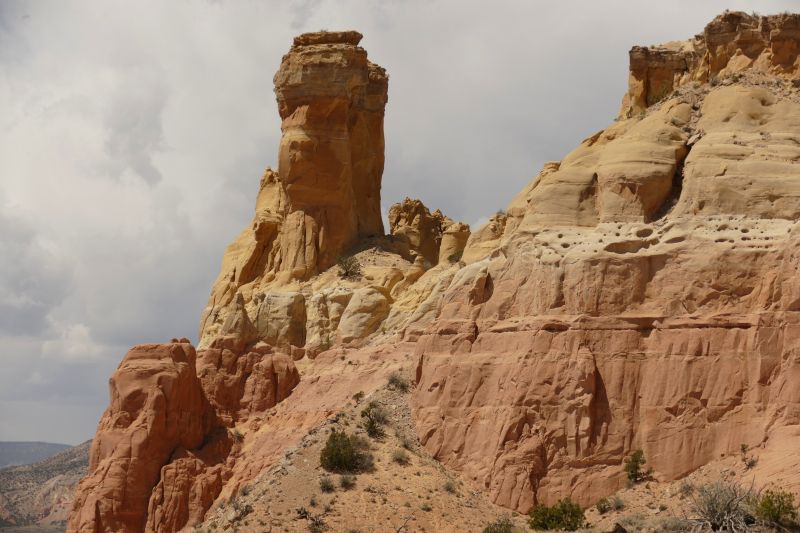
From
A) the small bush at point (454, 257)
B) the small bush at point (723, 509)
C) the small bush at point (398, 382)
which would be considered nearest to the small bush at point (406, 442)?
the small bush at point (398, 382)

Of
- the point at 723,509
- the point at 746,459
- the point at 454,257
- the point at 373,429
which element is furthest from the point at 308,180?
the point at 723,509

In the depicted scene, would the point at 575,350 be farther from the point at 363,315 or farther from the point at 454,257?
the point at 454,257

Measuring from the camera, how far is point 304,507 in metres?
31.1

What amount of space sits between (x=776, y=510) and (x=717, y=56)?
24621 mm

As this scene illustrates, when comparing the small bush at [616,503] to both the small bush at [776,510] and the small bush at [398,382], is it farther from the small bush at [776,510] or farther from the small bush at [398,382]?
the small bush at [398,382]

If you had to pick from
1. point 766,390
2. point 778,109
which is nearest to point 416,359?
point 766,390

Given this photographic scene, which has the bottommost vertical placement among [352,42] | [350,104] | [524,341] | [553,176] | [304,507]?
[304,507]

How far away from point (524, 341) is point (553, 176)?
27.2 ft

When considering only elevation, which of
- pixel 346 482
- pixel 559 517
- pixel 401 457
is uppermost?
pixel 401 457

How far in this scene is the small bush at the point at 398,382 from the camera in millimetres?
37750

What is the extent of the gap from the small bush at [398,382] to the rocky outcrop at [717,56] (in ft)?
58.3

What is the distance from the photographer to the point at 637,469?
28.9 metres

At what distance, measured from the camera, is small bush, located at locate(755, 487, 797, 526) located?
21953 mm

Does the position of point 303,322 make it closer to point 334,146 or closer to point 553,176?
point 334,146
